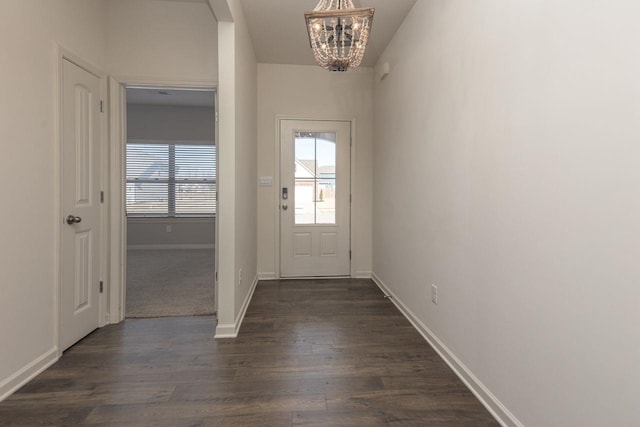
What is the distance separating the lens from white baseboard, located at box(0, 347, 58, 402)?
1.67 m

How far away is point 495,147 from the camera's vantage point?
1.56 meters

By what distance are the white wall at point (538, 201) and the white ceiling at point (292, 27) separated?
0.54 metres

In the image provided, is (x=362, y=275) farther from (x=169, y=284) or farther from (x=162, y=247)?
(x=162, y=247)

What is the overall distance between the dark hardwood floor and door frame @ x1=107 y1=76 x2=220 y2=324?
25cm

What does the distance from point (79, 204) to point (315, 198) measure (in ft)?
8.06

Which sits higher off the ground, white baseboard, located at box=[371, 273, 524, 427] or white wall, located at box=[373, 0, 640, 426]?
white wall, located at box=[373, 0, 640, 426]

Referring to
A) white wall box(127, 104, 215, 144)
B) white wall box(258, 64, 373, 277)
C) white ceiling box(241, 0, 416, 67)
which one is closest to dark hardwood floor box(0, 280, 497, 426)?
white wall box(258, 64, 373, 277)

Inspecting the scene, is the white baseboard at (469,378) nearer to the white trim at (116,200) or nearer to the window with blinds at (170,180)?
the white trim at (116,200)

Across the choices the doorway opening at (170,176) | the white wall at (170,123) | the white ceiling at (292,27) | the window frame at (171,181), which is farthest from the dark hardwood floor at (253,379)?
the white wall at (170,123)

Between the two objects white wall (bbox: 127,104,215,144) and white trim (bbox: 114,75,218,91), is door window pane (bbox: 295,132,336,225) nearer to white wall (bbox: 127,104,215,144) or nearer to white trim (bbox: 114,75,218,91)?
white trim (bbox: 114,75,218,91)

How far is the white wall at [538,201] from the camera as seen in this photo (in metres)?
0.98

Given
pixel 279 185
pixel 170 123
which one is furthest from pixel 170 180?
pixel 279 185

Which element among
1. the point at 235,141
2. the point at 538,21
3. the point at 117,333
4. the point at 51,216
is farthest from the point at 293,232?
the point at 538,21

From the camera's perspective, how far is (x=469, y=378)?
5.80 feet
